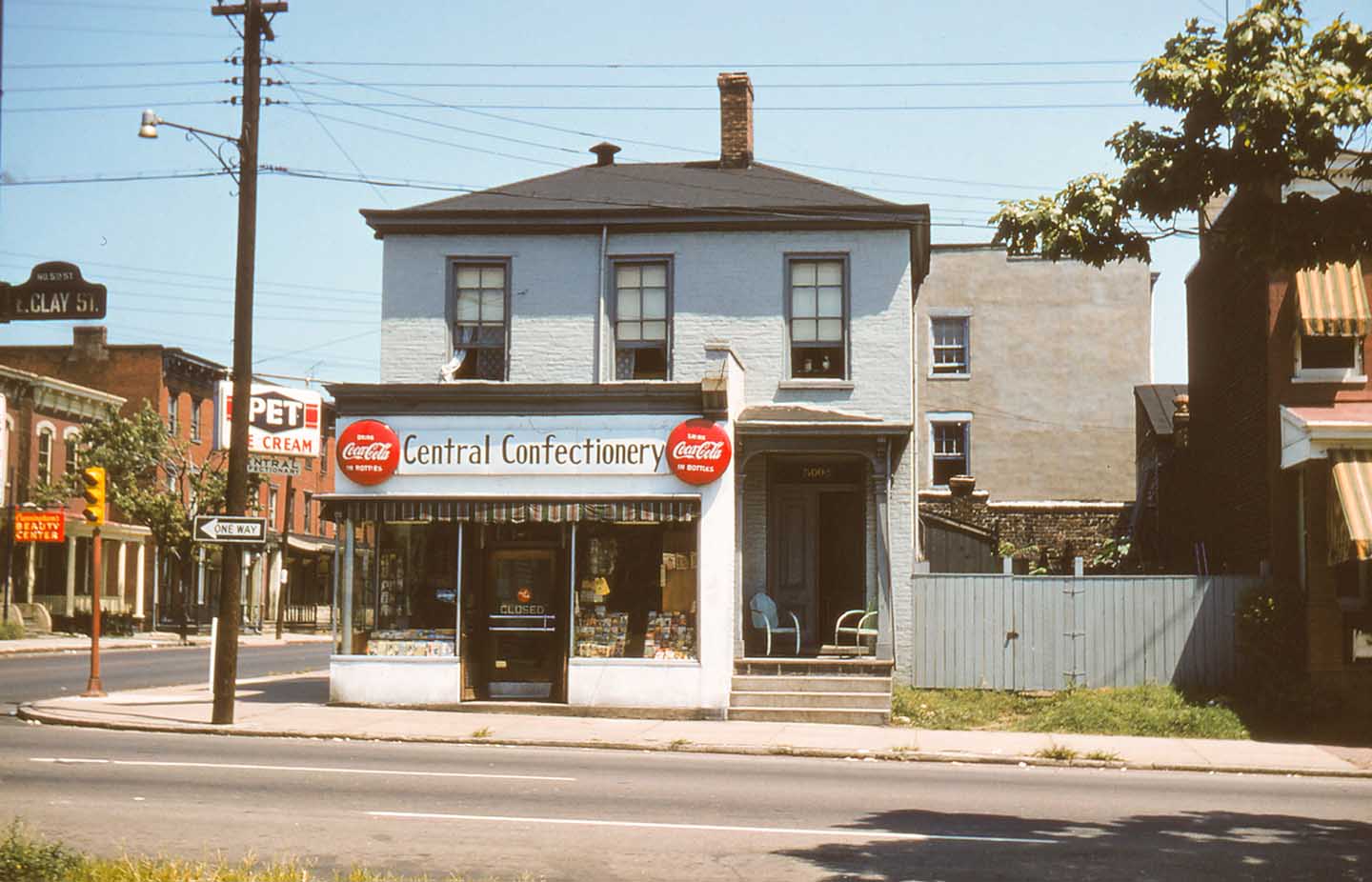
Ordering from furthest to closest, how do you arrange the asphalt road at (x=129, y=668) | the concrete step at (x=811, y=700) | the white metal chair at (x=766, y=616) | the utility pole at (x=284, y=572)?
the utility pole at (x=284, y=572) → the asphalt road at (x=129, y=668) → the white metal chair at (x=766, y=616) → the concrete step at (x=811, y=700)

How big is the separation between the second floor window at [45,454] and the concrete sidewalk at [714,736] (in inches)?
1176

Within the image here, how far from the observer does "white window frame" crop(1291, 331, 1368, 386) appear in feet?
70.5

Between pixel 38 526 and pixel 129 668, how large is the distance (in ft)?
50.8

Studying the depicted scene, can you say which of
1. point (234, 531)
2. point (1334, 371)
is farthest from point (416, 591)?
point (1334, 371)

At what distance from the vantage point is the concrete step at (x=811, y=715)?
21.2 meters

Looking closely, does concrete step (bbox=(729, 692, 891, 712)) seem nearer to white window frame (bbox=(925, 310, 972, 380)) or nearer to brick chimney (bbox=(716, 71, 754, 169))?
brick chimney (bbox=(716, 71, 754, 169))

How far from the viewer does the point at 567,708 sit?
71.4 ft

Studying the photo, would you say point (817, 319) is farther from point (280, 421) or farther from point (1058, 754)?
point (1058, 754)

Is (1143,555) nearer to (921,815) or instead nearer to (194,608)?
(921,815)

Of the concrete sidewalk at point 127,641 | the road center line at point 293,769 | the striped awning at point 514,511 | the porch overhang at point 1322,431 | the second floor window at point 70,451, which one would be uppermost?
the second floor window at point 70,451

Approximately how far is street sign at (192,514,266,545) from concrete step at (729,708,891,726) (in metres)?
7.27

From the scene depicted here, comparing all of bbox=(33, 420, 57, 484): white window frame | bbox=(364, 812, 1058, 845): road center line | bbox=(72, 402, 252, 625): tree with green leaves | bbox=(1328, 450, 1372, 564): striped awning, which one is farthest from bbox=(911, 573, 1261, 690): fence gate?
bbox=(33, 420, 57, 484): white window frame

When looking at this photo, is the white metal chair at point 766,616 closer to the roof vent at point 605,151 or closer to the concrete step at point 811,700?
the concrete step at point 811,700

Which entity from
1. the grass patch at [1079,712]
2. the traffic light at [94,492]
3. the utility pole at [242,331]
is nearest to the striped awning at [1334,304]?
the grass patch at [1079,712]
